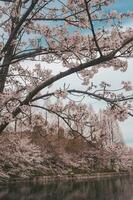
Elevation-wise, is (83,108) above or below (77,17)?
below

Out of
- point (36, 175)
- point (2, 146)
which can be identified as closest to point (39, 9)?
point (2, 146)

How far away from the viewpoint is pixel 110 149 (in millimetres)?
7480

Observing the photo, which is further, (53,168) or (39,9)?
(53,168)

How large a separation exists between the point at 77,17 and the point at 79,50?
0.63 metres

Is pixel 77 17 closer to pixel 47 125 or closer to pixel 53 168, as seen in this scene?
pixel 47 125

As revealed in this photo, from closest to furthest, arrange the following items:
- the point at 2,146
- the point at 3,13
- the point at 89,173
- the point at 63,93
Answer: the point at 63,93 → the point at 3,13 → the point at 2,146 → the point at 89,173

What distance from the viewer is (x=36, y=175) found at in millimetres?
54406

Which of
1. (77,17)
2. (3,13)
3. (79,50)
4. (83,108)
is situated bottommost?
(83,108)

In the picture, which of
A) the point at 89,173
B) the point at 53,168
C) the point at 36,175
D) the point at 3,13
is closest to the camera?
the point at 3,13

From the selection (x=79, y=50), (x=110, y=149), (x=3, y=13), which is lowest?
(x=110, y=149)

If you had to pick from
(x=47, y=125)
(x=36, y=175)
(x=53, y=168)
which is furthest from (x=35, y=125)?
(x=53, y=168)

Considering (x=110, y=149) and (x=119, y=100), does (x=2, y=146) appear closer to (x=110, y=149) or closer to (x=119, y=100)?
(x=110, y=149)

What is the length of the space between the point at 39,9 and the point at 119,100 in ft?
8.00

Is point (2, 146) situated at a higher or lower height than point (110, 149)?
higher
